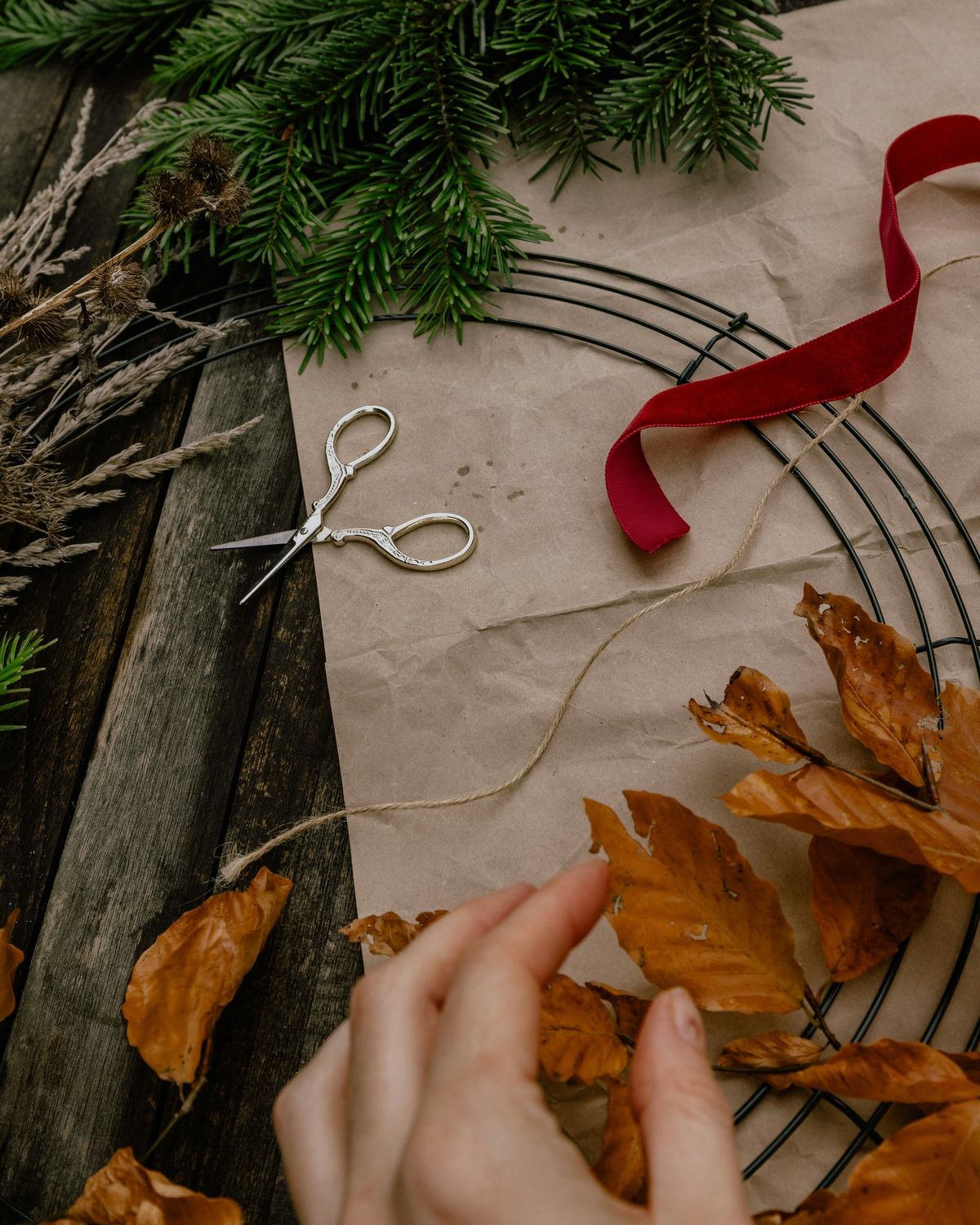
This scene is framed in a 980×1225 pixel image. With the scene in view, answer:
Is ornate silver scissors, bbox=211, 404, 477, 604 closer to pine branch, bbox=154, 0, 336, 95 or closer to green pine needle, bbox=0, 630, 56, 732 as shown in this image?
green pine needle, bbox=0, 630, 56, 732

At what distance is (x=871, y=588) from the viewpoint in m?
0.63

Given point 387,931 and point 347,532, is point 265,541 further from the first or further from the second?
point 387,931

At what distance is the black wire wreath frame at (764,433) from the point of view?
0.53 meters

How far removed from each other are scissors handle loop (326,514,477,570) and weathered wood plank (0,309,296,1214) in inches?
2.7

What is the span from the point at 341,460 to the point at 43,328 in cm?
23

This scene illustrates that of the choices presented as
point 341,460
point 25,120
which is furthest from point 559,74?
point 25,120

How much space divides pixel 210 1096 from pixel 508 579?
40 cm

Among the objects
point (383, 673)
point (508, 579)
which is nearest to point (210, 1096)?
point (383, 673)

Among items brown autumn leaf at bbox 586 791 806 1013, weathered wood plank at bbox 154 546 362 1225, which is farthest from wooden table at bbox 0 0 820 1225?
brown autumn leaf at bbox 586 791 806 1013

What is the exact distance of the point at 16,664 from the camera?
62 centimetres

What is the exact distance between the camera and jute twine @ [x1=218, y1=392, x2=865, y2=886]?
60 cm

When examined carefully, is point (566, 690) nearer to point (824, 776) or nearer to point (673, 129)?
point (824, 776)

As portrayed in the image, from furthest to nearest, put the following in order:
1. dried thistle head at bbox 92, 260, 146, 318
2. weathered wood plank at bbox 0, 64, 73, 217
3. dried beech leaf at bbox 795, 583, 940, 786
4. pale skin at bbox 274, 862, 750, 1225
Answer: weathered wood plank at bbox 0, 64, 73, 217
dried thistle head at bbox 92, 260, 146, 318
dried beech leaf at bbox 795, 583, 940, 786
pale skin at bbox 274, 862, 750, 1225

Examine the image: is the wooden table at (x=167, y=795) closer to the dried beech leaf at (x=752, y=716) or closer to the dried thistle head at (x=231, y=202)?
the dried thistle head at (x=231, y=202)
